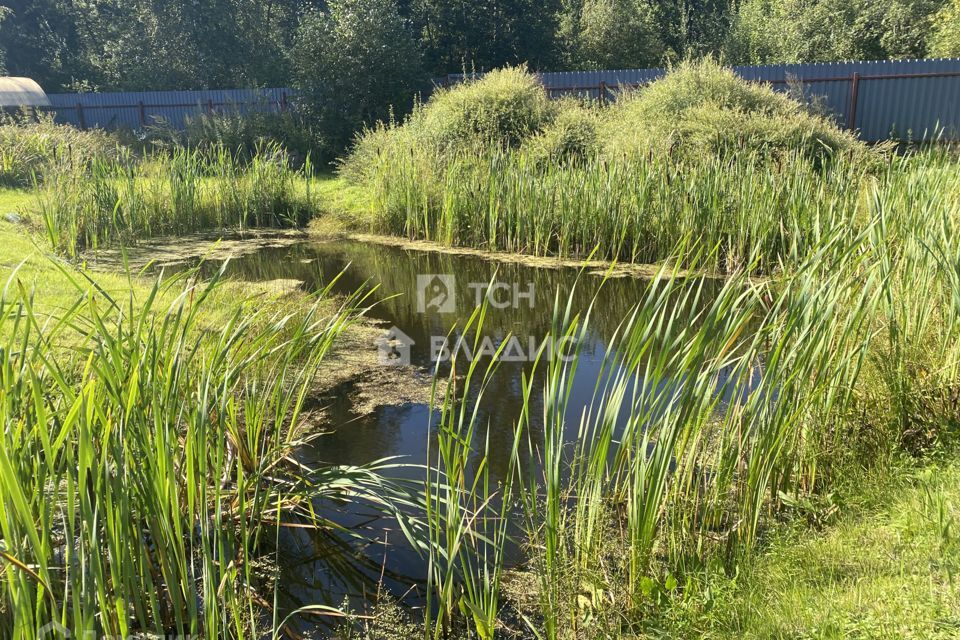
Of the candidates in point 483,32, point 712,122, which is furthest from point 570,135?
point 483,32

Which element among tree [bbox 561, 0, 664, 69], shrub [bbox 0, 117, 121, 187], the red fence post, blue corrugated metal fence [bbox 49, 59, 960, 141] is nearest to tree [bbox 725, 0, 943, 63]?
tree [bbox 561, 0, 664, 69]

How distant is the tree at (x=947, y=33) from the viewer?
56.5 feet

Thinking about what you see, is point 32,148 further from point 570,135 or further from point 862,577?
point 862,577

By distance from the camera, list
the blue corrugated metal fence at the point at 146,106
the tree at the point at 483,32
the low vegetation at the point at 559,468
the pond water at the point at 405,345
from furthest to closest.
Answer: the tree at the point at 483,32
the blue corrugated metal fence at the point at 146,106
the pond water at the point at 405,345
the low vegetation at the point at 559,468

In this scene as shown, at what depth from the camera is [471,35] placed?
22.2 meters

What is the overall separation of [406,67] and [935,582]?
579 inches

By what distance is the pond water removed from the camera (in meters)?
2.66

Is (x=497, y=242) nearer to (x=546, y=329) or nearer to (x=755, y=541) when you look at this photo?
(x=546, y=329)

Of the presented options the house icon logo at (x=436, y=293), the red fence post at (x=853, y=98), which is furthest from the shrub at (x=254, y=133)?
the red fence post at (x=853, y=98)

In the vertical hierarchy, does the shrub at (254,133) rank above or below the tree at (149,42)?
below

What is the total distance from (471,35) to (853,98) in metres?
11.6

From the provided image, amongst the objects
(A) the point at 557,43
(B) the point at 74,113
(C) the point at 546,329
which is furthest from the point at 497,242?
(A) the point at 557,43

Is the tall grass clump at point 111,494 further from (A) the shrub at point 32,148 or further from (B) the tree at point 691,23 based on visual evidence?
(B) the tree at point 691,23

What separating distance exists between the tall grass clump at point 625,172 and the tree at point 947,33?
11.3 meters
